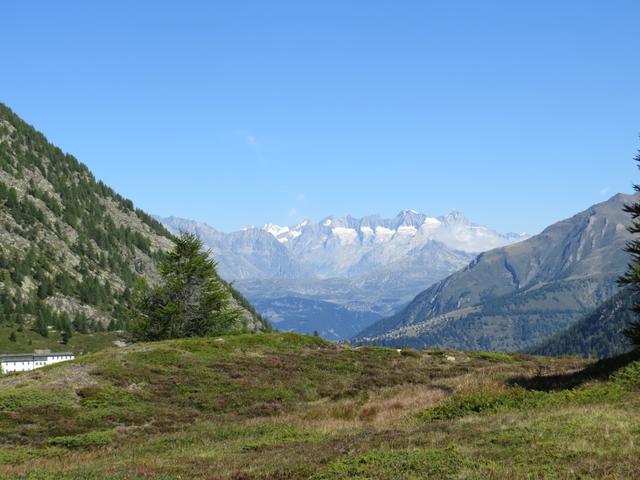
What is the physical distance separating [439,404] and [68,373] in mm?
27304

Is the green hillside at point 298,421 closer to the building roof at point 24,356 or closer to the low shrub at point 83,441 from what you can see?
the low shrub at point 83,441

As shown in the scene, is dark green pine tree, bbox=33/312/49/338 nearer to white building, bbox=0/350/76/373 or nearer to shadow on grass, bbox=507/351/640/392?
white building, bbox=0/350/76/373

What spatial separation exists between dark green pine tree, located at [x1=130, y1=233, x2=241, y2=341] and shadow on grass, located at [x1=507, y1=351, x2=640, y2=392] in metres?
56.0

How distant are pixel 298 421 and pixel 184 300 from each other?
190 ft

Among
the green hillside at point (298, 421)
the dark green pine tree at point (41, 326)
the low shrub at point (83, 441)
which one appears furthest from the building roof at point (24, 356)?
the low shrub at point (83, 441)

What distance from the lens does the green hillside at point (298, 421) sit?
A: 16.3 m

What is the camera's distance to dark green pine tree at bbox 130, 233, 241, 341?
82.6 meters

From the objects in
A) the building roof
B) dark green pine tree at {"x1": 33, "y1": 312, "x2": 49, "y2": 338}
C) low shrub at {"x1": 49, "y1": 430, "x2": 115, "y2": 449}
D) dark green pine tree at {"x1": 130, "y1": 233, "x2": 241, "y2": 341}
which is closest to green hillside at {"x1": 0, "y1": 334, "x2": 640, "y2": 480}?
low shrub at {"x1": 49, "y1": 430, "x2": 115, "y2": 449}

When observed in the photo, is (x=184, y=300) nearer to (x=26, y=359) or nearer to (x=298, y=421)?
(x=298, y=421)

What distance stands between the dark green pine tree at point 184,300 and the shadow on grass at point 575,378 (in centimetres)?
5604

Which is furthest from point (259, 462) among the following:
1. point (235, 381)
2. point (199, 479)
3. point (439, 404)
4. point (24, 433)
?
point (235, 381)

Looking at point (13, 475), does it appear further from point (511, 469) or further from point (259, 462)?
point (511, 469)

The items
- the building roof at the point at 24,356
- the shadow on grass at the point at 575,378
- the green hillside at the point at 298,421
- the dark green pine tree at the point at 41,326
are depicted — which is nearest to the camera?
the green hillside at the point at 298,421

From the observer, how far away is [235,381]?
143ft
